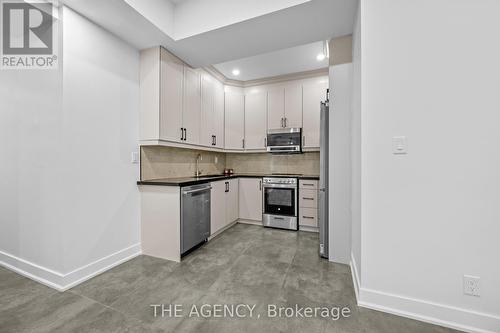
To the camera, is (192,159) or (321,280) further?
(192,159)

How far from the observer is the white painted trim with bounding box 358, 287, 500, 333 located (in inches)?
51.9

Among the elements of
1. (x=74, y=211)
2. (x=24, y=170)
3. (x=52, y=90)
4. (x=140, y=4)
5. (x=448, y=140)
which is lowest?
(x=74, y=211)

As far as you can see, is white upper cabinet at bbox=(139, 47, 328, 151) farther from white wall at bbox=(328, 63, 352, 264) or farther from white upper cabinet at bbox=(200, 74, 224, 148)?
white wall at bbox=(328, 63, 352, 264)

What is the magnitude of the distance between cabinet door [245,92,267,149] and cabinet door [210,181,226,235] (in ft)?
3.85

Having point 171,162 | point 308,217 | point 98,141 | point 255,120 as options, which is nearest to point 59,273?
point 98,141

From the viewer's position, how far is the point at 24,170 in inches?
79.0

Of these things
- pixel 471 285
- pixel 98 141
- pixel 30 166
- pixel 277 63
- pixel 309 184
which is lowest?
pixel 471 285

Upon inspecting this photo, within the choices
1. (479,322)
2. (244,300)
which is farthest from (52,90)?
(479,322)

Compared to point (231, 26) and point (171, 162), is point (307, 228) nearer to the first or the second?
point (171, 162)

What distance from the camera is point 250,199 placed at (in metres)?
3.82

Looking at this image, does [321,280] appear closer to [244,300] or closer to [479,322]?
[244,300]

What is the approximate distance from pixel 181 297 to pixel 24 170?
2043 millimetres

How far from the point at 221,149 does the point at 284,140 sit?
4.04 ft

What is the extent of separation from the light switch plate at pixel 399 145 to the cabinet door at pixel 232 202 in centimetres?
252
